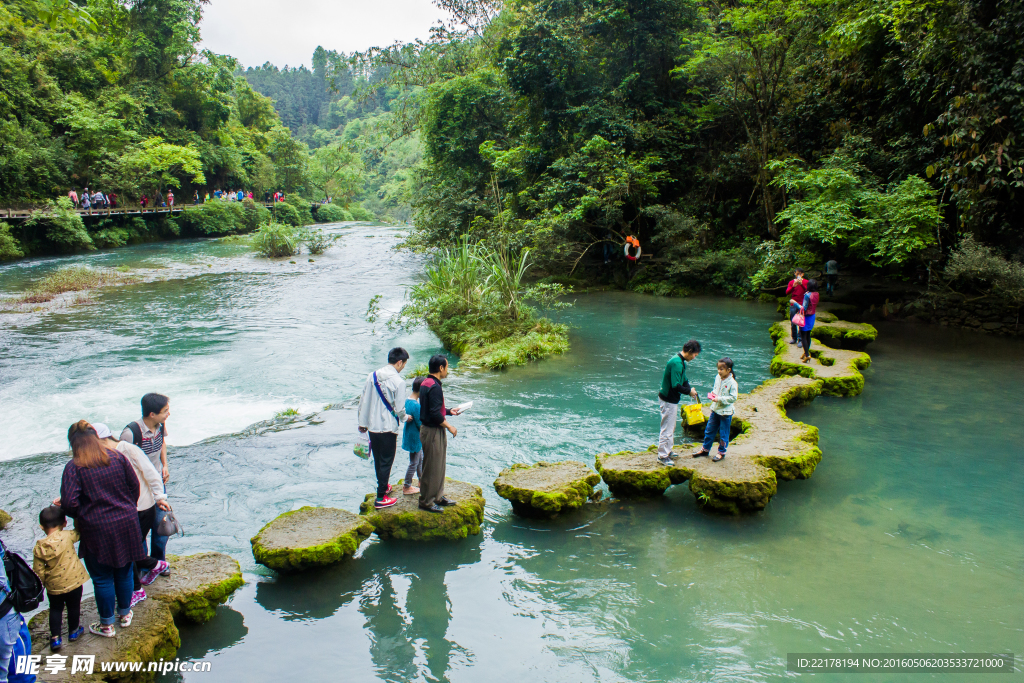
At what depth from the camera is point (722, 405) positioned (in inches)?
248

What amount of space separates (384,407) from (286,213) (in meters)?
40.7

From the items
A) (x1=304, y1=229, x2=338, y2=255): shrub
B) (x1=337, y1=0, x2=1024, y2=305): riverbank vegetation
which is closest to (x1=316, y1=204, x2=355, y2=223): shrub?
(x1=304, y1=229, x2=338, y2=255): shrub

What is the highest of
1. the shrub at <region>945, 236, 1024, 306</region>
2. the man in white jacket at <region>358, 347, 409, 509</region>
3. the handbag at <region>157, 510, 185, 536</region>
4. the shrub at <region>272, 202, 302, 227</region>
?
the shrub at <region>272, 202, 302, 227</region>

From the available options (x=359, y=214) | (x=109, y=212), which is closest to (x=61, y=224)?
(x=109, y=212)

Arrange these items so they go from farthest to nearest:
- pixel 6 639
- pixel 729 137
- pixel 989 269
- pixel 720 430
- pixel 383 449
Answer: pixel 729 137 → pixel 989 269 → pixel 720 430 → pixel 383 449 → pixel 6 639

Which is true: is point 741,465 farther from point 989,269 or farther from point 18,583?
point 989,269

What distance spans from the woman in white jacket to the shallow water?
Answer: 2.36 feet

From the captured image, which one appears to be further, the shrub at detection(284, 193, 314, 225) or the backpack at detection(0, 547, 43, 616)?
the shrub at detection(284, 193, 314, 225)

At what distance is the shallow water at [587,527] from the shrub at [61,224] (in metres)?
15.8

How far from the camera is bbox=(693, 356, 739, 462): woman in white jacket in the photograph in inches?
247

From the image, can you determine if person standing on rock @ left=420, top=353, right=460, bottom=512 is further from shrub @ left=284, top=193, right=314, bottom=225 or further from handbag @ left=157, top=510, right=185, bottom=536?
shrub @ left=284, top=193, right=314, bottom=225

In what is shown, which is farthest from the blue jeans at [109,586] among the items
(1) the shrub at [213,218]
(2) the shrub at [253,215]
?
(2) the shrub at [253,215]

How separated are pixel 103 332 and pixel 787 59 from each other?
19.5 metres

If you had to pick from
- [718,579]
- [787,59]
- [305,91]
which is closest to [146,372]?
[718,579]
